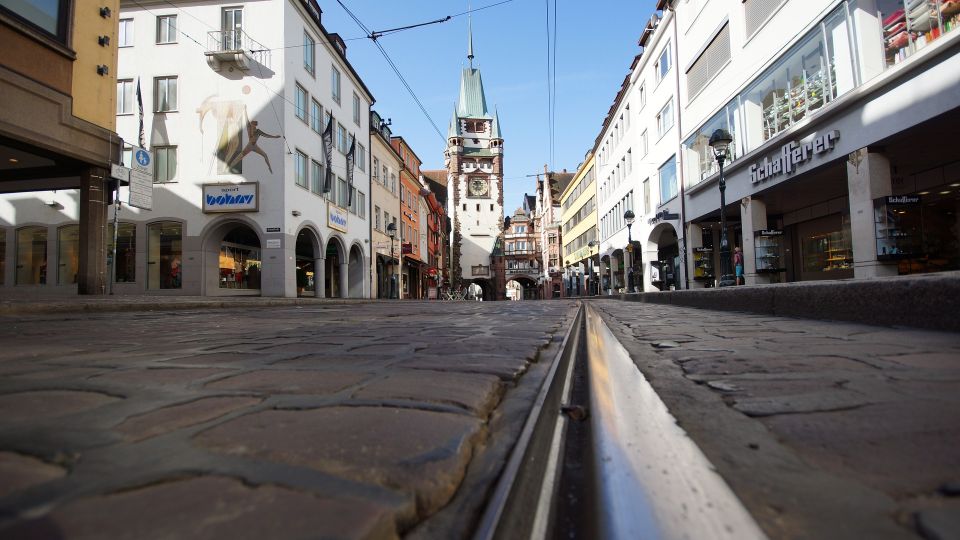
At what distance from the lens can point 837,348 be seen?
9.02 feet

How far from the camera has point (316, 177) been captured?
74.0 ft

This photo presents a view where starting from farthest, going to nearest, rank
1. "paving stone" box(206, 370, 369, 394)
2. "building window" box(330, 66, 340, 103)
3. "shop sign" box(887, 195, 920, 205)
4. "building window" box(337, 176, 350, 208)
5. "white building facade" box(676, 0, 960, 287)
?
1. "building window" box(337, 176, 350, 208)
2. "building window" box(330, 66, 340, 103)
3. "shop sign" box(887, 195, 920, 205)
4. "white building facade" box(676, 0, 960, 287)
5. "paving stone" box(206, 370, 369, 394)

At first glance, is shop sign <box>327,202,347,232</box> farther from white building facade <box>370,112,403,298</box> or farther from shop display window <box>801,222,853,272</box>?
shop display window <box>801,222,853,272</box>

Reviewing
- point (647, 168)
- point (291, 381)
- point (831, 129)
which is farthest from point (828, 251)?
point (291, 381)

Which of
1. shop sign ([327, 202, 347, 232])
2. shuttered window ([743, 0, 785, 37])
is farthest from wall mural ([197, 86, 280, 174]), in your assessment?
shuttered window ([743, 0, 785, 37])

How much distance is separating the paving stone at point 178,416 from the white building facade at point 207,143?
61.8ft

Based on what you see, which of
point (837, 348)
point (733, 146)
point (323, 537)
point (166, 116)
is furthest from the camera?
point (166, 116)

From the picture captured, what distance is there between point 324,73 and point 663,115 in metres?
15.8

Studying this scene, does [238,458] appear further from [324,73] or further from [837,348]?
[324,73]

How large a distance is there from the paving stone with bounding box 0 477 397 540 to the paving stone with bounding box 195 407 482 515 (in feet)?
0.38

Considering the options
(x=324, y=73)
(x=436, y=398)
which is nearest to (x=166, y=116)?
(x=324, y=73)

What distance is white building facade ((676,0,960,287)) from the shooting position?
9.55 metres

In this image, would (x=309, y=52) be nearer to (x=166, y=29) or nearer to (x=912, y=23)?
(x=166, y=29)

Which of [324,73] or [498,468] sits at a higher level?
[324,73]
